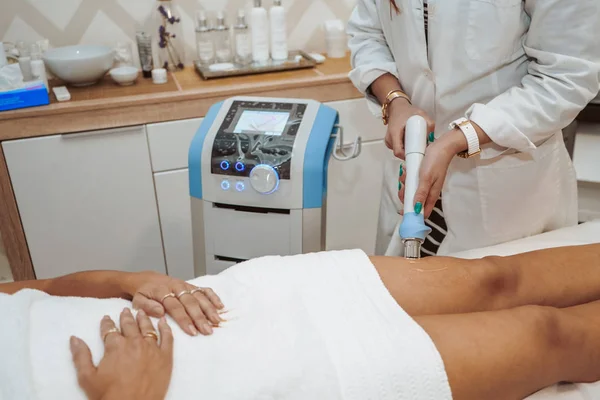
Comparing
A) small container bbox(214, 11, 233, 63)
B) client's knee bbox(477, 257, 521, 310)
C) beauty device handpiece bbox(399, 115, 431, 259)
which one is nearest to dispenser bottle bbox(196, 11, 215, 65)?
small container bbox(214, 11, 233, 63)

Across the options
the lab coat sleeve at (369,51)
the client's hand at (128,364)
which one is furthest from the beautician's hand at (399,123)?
the client's hand at (128,364)

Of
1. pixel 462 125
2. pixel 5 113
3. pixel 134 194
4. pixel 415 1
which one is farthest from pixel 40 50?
pixel 462 125

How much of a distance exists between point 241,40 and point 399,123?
3.98 ft

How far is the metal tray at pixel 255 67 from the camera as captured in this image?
2.27 m

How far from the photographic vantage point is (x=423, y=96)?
1.47 meters

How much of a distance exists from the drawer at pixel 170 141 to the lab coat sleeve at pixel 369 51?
0.76m

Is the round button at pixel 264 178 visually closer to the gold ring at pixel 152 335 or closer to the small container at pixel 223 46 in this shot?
the gold ring at pixel 152 335

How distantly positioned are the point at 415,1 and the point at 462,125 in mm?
323

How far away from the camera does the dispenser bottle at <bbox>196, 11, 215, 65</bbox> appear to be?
236cm

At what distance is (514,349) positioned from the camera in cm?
107

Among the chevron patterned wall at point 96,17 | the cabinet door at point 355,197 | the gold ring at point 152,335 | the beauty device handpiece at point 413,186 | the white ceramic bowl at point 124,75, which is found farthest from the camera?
the cabinet door at point 355,197

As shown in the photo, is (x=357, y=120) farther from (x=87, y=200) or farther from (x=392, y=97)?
(x=87, y=200)

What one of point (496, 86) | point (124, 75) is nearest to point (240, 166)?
point (496, 86)

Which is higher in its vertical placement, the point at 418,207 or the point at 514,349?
the point at 418,207
